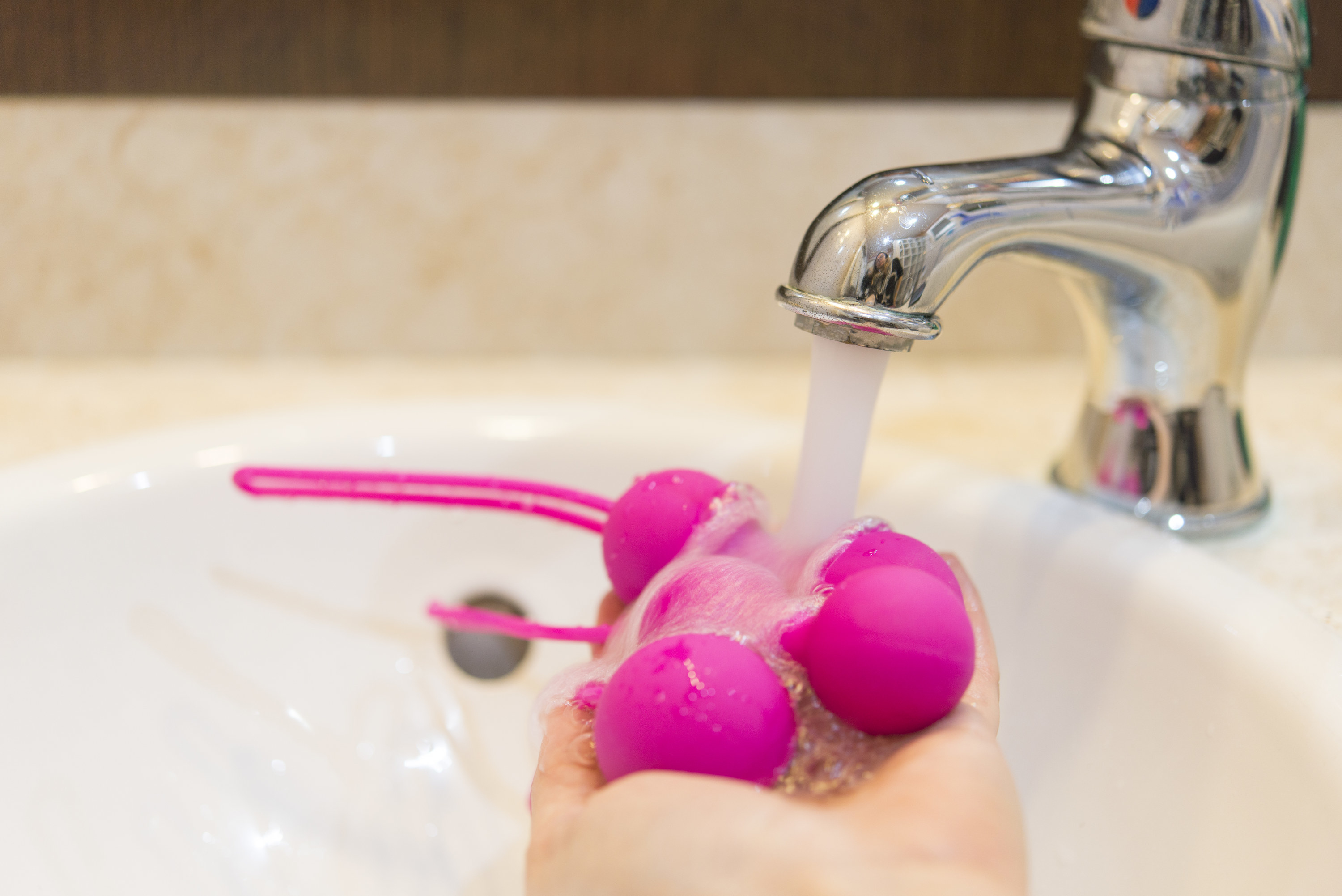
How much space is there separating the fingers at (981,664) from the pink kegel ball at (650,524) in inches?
3.9

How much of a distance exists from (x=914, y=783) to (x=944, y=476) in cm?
28

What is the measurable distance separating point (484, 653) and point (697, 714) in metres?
0.28

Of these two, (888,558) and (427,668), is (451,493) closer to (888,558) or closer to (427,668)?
(427,668)

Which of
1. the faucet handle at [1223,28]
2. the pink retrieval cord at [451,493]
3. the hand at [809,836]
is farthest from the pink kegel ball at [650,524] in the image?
the faucet handle at [1223,28]

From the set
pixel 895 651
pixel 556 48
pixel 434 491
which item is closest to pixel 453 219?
pixel 556 48

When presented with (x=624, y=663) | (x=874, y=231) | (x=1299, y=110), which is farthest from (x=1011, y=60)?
(x=624, y=663)

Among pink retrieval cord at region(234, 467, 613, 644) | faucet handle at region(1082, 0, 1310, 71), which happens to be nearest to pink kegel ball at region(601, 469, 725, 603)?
pink retrieval cord at region(234, 467, 613, 644)

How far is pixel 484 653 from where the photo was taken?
22.6 inches

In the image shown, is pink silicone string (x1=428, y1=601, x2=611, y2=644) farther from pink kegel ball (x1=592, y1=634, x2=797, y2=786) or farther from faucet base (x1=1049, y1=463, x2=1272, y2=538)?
faucet base (x1=1049, y1=463, x2=1272, y2=538)

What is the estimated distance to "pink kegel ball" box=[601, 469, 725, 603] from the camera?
44 centimetres

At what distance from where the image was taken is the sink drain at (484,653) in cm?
57

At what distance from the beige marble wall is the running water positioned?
0.30 m

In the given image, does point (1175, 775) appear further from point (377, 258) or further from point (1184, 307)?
point (377, 258)

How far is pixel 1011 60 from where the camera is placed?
68 centimetres
